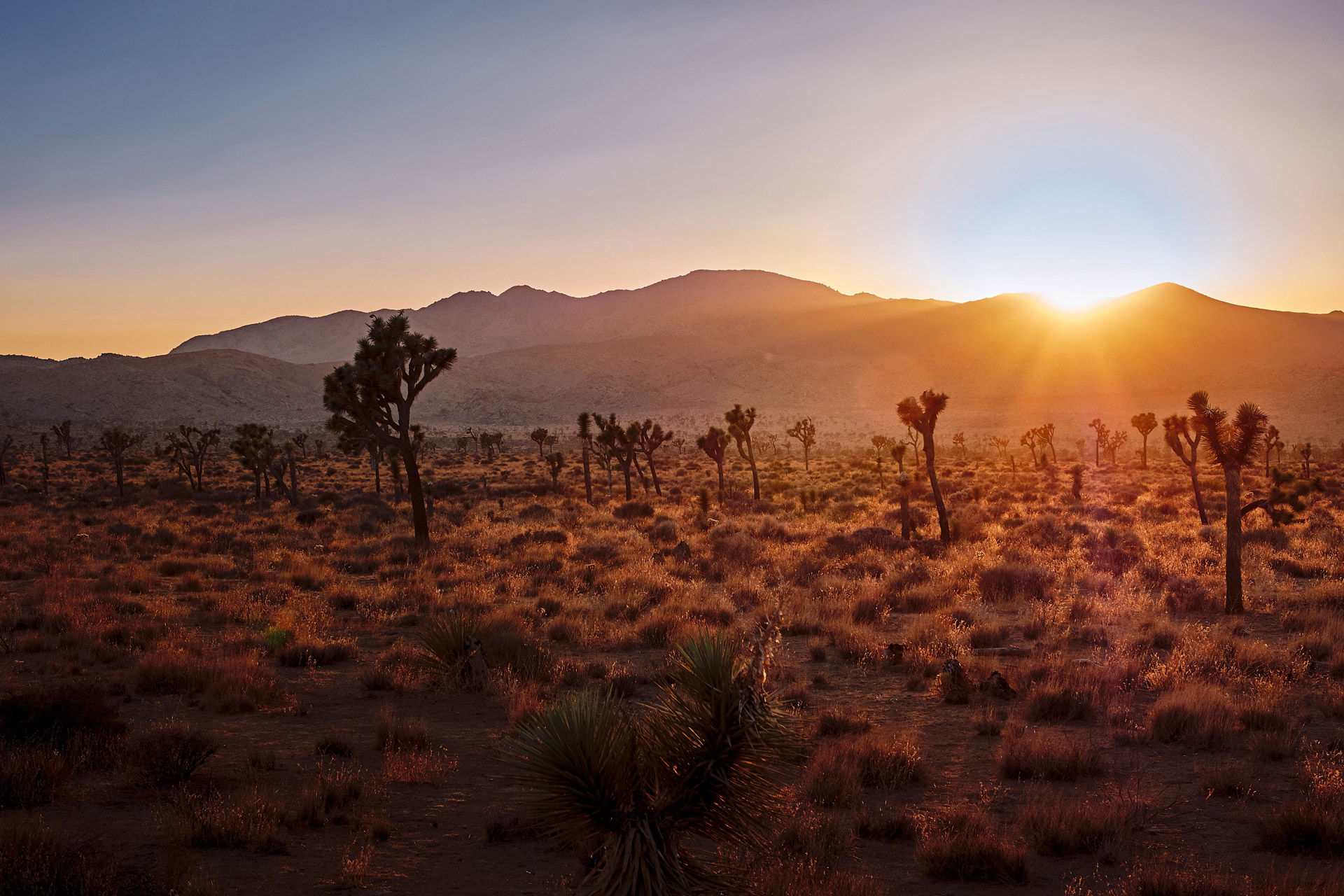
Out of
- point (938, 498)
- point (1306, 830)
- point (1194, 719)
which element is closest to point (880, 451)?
point (938, 498)

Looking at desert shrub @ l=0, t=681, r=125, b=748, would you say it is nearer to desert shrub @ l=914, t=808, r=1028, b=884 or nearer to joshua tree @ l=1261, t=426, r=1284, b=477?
desert shrub @ l=914, t=808, r=1028, b=884

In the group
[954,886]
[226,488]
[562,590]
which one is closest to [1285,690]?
[954,886]

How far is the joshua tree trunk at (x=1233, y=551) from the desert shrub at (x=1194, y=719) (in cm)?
634

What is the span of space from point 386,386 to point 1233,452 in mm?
21984

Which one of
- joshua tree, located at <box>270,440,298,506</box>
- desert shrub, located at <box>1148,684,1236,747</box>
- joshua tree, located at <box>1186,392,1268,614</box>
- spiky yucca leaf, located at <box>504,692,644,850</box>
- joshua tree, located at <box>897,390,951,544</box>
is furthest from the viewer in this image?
joshua tree, located at <box>270,440,298,506</box>

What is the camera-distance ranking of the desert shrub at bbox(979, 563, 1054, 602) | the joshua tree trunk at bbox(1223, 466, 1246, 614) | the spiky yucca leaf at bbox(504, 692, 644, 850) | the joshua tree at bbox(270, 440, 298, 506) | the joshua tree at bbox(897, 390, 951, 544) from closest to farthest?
1. the spiky yucca leaf at bbox(504, 692, 644, 850)
2. the joshua tree trunk at bbox(1223, 466, 1246, 614)
3. the desert shrub at bbox(979, 563, 1054, 602)
4. the joshua tree at bbox(897, 390, 951, 544)
5. the joshua tree at bbox(270, 440, 298, 506)

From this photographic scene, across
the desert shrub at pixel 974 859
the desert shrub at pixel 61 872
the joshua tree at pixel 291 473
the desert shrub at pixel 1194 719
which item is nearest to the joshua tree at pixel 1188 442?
the desert shrub at pixel 1194 719

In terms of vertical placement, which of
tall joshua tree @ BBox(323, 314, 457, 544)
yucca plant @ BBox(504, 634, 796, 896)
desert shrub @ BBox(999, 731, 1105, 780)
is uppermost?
tall joshua tree @ BBox(323, 314, 457, 544)

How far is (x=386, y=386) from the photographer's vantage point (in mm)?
24812

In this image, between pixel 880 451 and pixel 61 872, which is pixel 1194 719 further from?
pixel 880 451

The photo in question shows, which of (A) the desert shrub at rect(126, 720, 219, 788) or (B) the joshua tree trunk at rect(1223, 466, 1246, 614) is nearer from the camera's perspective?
(A) the desert shrub at rect(126, 720, 219, 788)

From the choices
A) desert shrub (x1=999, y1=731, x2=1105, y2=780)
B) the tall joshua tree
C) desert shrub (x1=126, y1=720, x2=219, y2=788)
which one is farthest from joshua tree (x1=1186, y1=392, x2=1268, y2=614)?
the tall joshua tree

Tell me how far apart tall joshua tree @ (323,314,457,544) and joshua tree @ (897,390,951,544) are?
1539 centimetres

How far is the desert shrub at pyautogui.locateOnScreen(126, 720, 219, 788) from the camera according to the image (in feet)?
25.5
